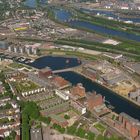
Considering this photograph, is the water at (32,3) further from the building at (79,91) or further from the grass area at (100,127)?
the grass area at (100,127)

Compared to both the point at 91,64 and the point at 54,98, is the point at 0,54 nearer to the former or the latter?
the point at 91,64

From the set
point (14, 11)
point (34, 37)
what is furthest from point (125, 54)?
point (14, 11)

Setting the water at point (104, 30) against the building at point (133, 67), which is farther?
the water at point (104, 30)

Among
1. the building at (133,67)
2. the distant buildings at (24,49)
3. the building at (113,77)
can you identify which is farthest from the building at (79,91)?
the distant buildings at (24,49)

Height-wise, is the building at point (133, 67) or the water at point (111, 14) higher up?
the water at point (111, 14)

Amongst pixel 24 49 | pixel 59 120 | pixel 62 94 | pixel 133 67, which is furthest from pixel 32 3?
pixel 59 120

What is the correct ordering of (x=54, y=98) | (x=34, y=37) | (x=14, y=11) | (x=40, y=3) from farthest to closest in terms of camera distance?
(x=40, y=3) → (x=14, y=11) → (x=34, y=37) → (x=54, y=98)
